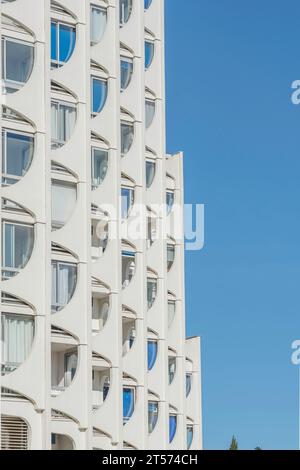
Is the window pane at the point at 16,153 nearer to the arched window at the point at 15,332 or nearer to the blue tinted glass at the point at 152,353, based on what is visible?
the arched window at the point at 15,332

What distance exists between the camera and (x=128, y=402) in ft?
177

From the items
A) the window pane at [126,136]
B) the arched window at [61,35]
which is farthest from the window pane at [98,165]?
the arched window at [61,35]

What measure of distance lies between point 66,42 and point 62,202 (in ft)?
22.8

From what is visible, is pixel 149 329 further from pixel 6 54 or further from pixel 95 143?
pixel 6 54

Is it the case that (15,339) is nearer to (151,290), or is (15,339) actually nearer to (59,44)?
(151,290)

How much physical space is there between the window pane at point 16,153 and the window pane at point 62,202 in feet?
5.64

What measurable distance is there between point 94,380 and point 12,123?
36.7ft

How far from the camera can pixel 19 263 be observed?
4888cm

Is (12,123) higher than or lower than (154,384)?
higher

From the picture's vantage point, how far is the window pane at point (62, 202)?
51031 mm

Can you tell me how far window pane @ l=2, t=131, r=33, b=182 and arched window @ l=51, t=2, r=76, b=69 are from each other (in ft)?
13.4
